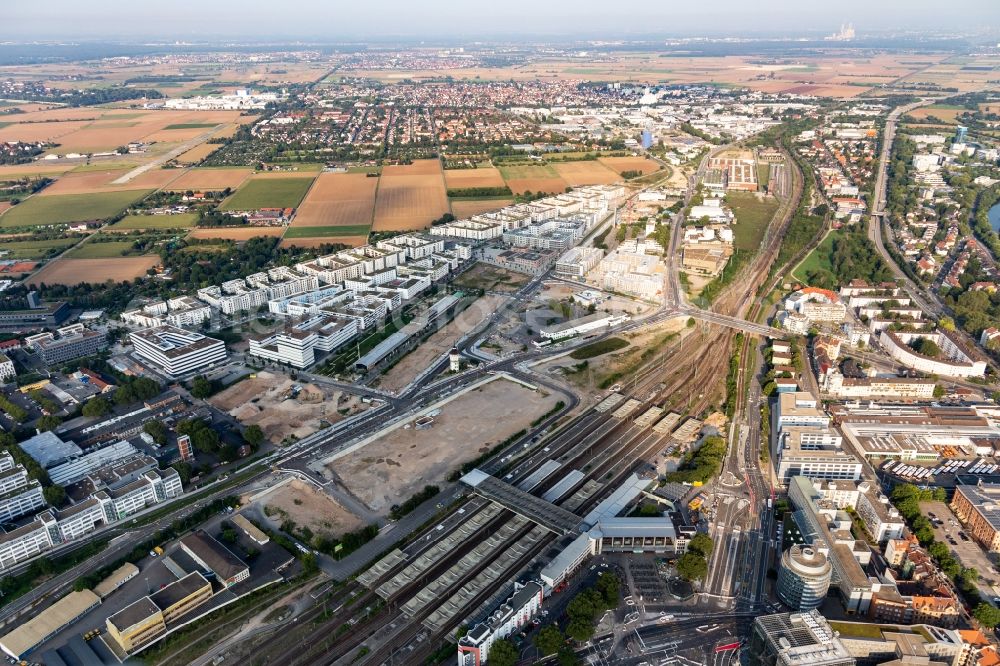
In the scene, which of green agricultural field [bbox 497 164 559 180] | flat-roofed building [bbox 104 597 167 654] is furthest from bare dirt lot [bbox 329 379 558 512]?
green agricultural field [bbox 497 164 559 180]

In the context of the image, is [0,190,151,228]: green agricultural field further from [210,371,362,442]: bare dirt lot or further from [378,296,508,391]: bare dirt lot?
[378,296,508,391]: bare dirt lot

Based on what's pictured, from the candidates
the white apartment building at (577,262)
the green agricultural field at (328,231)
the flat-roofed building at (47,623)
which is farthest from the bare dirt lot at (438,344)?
the green agricultural field at (328,231)

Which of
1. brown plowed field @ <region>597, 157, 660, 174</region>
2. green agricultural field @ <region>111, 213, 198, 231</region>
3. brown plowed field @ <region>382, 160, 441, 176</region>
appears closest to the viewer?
green agricultural field @ <region>111, 213, 198, 231</region>

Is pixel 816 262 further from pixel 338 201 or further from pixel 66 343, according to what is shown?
pixel 66 343

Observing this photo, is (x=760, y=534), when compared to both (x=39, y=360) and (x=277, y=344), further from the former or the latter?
(x=39, y=360)

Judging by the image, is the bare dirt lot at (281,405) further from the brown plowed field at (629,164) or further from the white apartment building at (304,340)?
the brown plowed field at (629,164)

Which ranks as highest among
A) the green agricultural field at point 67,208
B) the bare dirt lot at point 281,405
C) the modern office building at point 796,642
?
the green agricultural field at point 67,208

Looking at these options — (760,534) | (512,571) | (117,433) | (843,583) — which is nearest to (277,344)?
(117,433)
